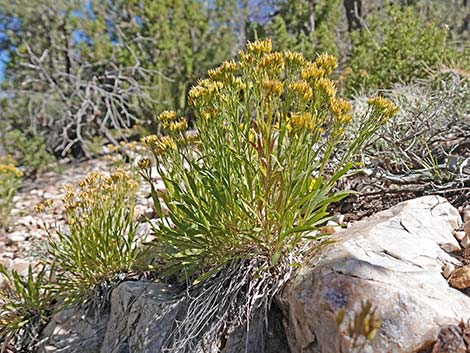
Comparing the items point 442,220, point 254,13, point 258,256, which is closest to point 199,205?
point 258,256

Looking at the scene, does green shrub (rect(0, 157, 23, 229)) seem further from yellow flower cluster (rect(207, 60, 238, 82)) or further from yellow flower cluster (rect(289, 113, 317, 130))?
yellow flower cluster (rect(289, 113, 317, 130))

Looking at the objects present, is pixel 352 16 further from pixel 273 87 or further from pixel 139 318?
pixel 139 318

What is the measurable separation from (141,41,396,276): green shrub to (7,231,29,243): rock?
2858 mm

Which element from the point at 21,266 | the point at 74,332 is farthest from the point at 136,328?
the point at 21,266

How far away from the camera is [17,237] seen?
14.0ft

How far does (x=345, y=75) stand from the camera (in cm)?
514

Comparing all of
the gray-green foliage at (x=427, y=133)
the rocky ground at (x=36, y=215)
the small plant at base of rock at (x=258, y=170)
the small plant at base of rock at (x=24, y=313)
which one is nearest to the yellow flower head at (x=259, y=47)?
the small plant at base of rock at (x=258, y=170)

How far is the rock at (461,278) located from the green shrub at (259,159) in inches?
20.3

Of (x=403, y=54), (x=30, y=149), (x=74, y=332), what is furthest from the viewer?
(x=30, y=149)

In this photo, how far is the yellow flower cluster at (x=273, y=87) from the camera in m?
1.70

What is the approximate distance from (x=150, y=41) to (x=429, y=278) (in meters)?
6.94

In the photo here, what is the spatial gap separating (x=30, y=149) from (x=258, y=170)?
18.7 ft

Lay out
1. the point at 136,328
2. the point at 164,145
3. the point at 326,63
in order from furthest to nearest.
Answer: the point at 136,328
the point at 164,145
the point at 326,63

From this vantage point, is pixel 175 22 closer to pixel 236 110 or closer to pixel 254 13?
pixel 254 13
